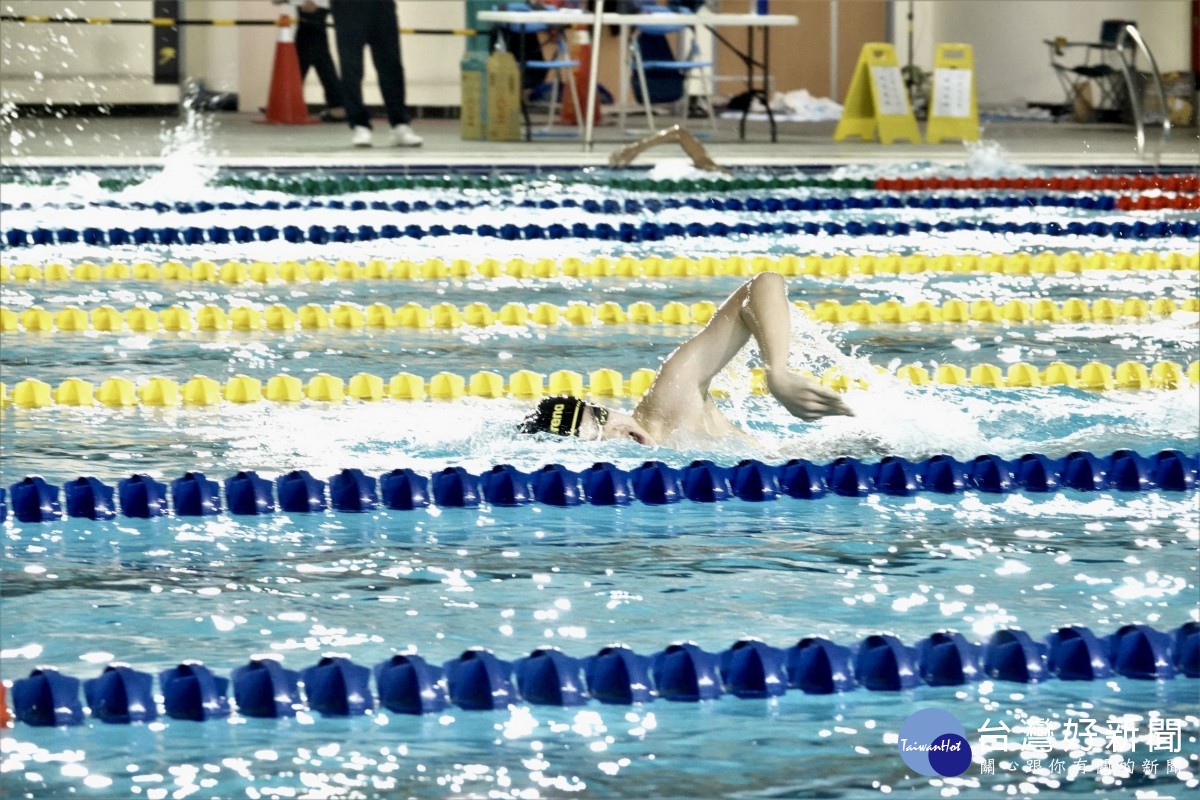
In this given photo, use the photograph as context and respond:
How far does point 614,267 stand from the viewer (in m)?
7.76

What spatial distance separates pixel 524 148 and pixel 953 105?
3.34 metres

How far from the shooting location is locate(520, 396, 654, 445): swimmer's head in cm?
418

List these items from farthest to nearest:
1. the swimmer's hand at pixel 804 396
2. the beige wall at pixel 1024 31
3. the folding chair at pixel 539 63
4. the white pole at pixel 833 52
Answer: the white pole at pixel 833 52 < the beige wall at pixel 1024 31 < the folding chair at pixel 539 63 < the swimmer's hand at pixel 804 396

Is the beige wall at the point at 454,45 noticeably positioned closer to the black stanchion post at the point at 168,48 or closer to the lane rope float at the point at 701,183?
the black stanchion post at the point at 168,48

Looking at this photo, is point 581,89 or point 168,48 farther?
point 168,48

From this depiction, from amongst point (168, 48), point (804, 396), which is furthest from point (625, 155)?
point (168, 48)

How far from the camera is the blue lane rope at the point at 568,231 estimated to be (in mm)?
8375

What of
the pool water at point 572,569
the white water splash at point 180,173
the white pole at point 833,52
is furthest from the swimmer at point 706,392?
the white pole at point 833,52

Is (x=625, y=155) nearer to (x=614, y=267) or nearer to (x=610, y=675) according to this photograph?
(x=614, y=267)

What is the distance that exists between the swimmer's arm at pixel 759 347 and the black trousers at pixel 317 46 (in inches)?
419

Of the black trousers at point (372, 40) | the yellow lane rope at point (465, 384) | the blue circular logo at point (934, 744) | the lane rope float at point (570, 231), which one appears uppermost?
the black trousers at point (372, 40)

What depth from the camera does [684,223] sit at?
923cm

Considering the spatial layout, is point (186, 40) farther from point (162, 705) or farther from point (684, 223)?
point (162, 705)

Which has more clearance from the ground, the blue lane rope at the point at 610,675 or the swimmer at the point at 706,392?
the swimmer at the point at 706,392
